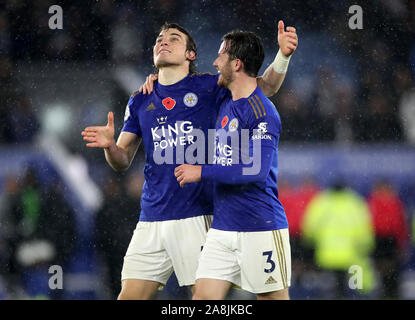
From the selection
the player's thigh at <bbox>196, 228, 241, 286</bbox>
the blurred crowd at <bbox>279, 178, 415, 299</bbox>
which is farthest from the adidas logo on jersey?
the blurred crowd at <bbox>279, 178, 415, 299</bbox>

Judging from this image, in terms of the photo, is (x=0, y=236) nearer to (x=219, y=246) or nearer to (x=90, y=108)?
(x=90, y=108)

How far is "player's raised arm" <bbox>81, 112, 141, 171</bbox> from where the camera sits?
3.05 m

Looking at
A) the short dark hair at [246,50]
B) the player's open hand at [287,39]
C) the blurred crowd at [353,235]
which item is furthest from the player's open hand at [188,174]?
the blurred crowd at [353,235]

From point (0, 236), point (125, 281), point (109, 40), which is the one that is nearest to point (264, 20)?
point (109, 40)

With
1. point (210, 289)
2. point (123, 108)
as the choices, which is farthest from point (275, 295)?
point (123, 108)

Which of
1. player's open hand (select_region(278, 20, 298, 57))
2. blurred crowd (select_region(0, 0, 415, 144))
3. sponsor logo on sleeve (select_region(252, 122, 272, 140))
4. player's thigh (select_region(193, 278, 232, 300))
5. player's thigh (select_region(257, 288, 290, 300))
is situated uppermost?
blurred crowd (select_region(0, 0, 415, 144))

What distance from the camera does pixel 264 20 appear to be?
6.66 metres

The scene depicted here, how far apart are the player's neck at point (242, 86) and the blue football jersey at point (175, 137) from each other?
0.17m

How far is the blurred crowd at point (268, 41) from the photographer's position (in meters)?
6.51

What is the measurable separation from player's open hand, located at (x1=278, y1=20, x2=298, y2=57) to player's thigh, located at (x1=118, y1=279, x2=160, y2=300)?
4.58ft

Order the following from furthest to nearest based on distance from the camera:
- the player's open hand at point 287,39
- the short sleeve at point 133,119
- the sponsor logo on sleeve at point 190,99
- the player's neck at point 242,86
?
1. the short sleeve at point 133,119
2. the sponsor logo on sleeve at point 190,99
3. the player's open hand at point 287,39
4. the player's neck at point 242,86

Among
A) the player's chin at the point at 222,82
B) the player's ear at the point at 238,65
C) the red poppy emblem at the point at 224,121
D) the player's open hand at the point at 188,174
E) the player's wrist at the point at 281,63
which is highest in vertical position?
the player's wrist at the point at 281,63

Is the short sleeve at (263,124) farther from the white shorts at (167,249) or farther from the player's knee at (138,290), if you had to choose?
the player's knee at (138,290)

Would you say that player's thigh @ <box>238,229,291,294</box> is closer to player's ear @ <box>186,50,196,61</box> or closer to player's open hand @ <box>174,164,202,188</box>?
player's open hand @ <box>174,164,202,188</box>
